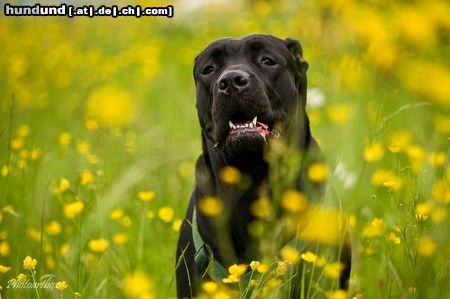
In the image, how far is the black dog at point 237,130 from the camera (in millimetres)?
2994

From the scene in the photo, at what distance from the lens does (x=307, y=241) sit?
2.80 metres

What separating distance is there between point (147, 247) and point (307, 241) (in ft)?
4.11

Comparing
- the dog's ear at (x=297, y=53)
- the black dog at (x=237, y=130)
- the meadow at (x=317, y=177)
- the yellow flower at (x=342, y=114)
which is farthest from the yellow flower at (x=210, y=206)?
the yellow flower at (x=342, y=114)

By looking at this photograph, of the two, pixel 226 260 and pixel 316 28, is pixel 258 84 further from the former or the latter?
pixel 316 28

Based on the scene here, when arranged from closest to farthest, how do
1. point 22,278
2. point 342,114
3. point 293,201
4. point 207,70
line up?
point 22,278 < point 293,201 < point 207,70 < point 342,114

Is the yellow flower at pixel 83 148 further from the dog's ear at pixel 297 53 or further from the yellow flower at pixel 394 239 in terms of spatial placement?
the yellow flower at pixel 394 239

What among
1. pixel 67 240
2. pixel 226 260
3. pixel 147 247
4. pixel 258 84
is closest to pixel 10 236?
pixel 67 240

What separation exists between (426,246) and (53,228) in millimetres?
1904

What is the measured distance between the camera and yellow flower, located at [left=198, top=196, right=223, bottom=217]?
9.80ft

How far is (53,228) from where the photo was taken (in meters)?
3.65

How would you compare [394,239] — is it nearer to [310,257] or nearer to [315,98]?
[310,257]

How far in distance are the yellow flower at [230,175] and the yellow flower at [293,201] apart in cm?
26

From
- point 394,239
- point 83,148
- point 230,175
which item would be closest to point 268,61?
point 230,175

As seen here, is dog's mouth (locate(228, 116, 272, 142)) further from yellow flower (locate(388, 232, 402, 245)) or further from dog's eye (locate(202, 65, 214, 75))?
yellow flower (locate(388, 232, 402, 245))
